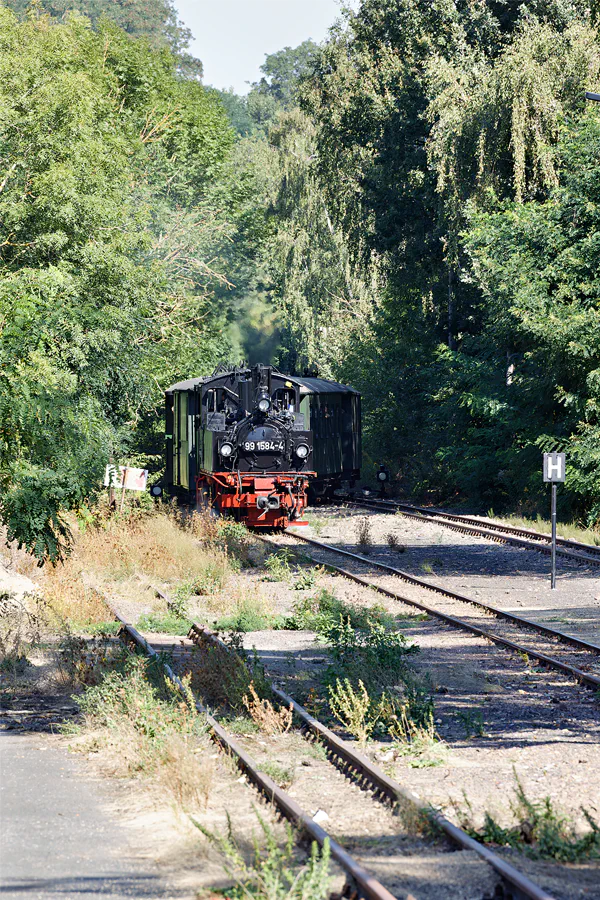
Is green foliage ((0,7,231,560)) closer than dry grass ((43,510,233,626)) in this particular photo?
Yes

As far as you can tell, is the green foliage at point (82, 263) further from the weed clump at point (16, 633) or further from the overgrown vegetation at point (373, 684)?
the overgrown vegetation at point (373, 684)

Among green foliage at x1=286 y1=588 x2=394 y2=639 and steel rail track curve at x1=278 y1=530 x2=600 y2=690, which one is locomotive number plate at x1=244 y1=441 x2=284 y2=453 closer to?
steel rail track curve at x1=278 y1=530 x2=600 y2=690

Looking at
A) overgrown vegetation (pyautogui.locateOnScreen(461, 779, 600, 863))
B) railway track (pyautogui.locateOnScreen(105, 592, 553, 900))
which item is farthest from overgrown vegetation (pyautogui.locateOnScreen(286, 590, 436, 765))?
overgrown vegetation (pyautogui.locateOnScreen(461, 779, 600, 863))

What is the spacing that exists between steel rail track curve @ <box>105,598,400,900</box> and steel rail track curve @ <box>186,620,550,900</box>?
0.16 m

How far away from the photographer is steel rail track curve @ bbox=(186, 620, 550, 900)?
227 inches

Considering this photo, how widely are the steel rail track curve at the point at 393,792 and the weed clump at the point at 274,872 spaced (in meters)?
0.87

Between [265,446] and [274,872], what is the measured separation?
17936mm

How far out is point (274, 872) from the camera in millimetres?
5855

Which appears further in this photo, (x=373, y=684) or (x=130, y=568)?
(x=130, y=568)

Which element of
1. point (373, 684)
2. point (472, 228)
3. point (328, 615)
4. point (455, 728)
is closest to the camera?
point (455, 728)

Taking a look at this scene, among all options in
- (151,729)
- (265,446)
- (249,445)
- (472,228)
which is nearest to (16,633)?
(151,729)

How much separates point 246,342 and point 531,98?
1348 cm

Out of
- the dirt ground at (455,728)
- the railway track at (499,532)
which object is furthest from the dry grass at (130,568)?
the railway track at (499,532)

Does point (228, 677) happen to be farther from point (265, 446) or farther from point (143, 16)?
point (143, 16)
